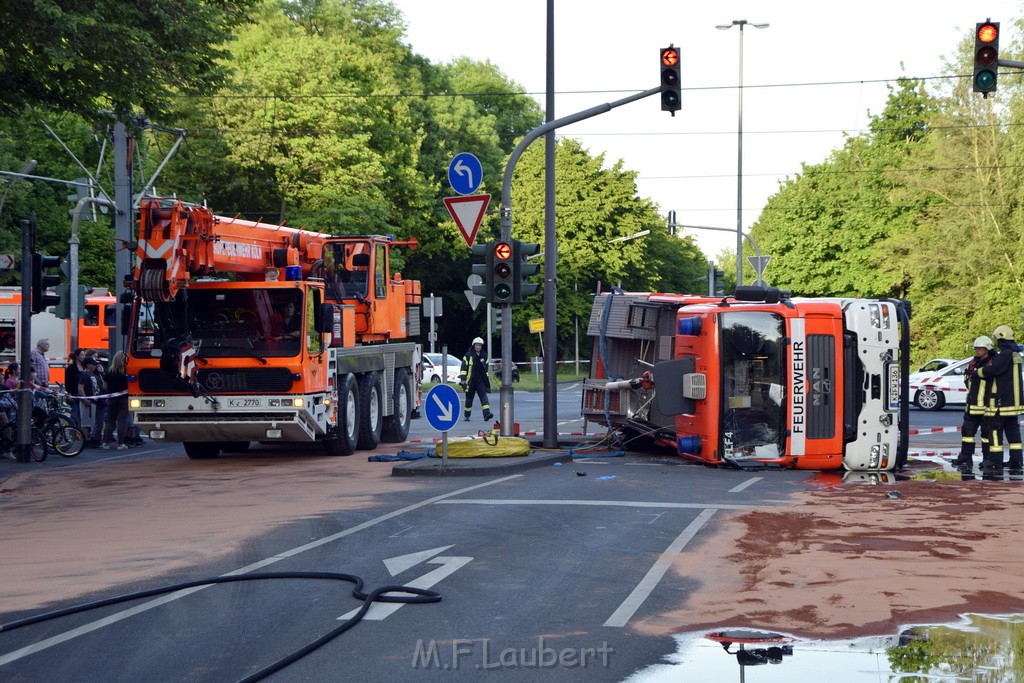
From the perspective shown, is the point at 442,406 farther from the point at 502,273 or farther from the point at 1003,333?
the point at 1003,333

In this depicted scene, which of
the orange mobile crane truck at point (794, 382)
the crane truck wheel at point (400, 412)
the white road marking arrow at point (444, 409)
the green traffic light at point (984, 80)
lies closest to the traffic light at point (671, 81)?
the orange mobile crane truck at point (794, 382)

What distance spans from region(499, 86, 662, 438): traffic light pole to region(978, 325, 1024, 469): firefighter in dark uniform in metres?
5.86

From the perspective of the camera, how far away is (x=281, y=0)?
60250 mm

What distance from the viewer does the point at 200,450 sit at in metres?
21.4

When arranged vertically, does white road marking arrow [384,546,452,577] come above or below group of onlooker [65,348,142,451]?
below

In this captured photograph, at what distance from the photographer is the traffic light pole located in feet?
64.6

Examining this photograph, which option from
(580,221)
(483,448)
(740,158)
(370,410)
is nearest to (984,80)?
(483,448)

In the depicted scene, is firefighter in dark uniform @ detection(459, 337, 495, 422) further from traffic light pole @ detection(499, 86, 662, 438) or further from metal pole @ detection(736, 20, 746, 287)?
metal pole @ detection(736, 20, 746, 287)

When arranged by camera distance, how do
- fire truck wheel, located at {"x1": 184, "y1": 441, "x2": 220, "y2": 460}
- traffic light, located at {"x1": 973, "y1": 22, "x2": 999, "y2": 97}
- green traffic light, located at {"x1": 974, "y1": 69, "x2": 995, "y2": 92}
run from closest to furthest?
1. traffic light, located at {"x1": 973, "y1": 22, "x2": 999, "y2": 97}
2. green traffic light, located at {"x1": 974, "y1": 69, "x2": 995, "y2": 92}
3. fire truck wheel, located at {"x1": 184, "y1": 441, "x2": 220, "y2": 460}

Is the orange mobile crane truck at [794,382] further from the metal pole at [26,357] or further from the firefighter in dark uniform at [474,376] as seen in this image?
the firefighter in dark uniform at [474,376]

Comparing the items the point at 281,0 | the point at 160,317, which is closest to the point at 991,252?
the point at 281,0

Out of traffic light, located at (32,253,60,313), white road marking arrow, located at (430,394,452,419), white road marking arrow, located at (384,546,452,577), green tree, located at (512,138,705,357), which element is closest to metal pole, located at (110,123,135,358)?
traffic light, located at (32,253,60,313)

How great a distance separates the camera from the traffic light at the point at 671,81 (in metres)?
19.0

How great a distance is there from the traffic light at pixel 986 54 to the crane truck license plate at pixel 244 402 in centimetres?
1044
